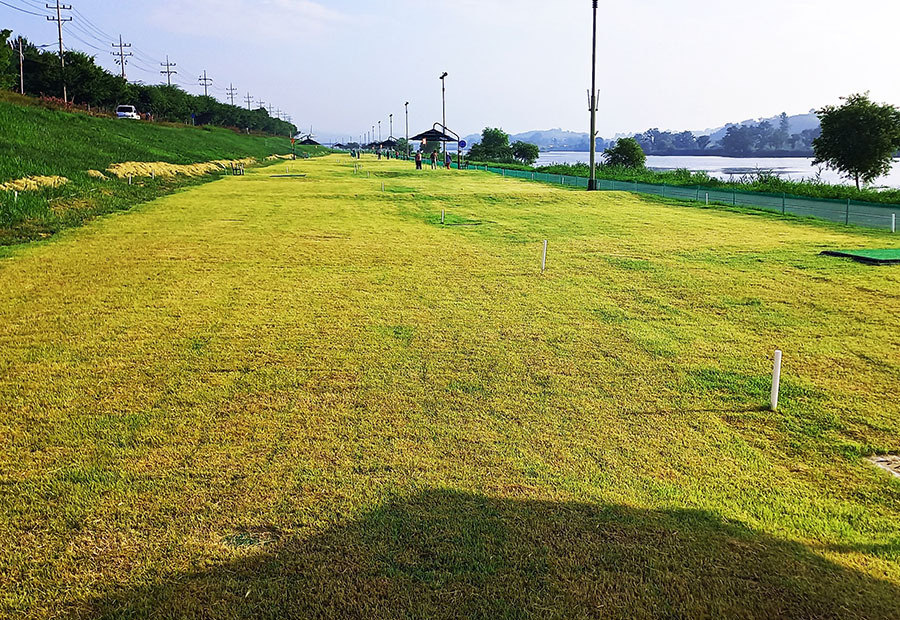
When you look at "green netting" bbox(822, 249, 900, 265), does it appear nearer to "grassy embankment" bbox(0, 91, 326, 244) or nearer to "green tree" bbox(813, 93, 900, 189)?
"grassy embankment" bbox(0, 91, 326, 244)

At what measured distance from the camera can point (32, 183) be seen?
2409 cm

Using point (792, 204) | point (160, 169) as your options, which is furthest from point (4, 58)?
point (792, 204)

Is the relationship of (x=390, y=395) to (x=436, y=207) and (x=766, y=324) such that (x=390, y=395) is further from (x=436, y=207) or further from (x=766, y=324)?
(x=436, y=207)

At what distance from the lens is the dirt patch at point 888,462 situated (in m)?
5.76

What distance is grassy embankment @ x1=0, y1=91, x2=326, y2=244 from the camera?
20.4 m

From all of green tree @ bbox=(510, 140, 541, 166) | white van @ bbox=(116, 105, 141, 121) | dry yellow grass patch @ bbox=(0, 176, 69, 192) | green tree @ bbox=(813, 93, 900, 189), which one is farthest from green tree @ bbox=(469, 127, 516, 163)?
dry yellow grass patch @ bbox=(0, 176, 69, 192)

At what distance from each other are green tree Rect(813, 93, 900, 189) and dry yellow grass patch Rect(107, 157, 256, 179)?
39.2m

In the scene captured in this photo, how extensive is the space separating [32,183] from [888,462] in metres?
26.4

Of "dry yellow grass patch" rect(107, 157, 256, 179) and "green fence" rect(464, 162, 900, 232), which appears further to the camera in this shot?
"dry yellow grass patch" rect(107, 157, 256, 179)

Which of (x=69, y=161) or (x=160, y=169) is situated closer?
(x=69, y=161)

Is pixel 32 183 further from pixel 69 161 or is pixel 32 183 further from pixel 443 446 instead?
pixel 443 446

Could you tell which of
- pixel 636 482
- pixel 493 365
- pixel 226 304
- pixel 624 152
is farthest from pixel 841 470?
pixel 624 152

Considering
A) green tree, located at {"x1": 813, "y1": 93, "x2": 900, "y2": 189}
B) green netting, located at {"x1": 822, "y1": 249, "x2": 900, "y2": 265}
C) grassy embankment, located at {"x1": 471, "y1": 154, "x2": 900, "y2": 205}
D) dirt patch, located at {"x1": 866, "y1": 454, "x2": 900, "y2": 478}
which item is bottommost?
dirt patch, located at {"x1": 866, "y1": 454, "x2": 900, "y2": 478}

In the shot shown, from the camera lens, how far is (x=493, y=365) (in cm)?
842
